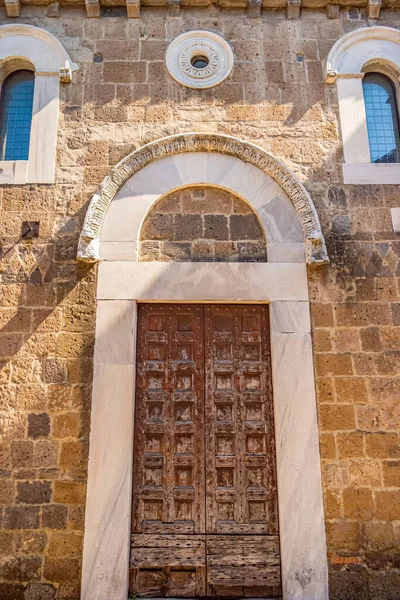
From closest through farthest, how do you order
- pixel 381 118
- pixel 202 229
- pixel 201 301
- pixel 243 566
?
pixel 243 566, pixel 201 301, pixel 202 229, pixel 381 118

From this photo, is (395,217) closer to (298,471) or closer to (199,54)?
(298,471)

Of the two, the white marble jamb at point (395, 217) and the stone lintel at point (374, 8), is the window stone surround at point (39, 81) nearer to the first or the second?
the stone lintel at point (374, 8)

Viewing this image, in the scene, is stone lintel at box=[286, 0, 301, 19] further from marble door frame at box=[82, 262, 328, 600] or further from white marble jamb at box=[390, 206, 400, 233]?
marble door frame at box=[82, 262, 328, 600]

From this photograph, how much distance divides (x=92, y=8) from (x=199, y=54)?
1404 mm

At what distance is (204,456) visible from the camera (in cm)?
512

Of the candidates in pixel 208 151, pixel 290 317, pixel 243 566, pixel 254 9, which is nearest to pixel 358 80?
pixel 254 9

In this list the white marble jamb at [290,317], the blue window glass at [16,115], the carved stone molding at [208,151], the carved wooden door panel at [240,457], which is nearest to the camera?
the carved wooden door panel at [240,457]

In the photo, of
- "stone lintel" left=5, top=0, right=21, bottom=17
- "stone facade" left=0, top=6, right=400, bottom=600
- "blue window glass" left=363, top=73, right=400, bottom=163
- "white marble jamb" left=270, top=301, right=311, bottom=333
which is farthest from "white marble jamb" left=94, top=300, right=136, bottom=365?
"stone lintel" left=5, top=0, right=21, bottom=17

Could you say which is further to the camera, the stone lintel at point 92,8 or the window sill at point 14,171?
the stone lintel at point 92,8

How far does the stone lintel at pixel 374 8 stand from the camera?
21.1ft

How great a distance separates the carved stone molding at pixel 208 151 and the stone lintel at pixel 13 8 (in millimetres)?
2432

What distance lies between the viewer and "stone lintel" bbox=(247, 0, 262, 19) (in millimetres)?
6414

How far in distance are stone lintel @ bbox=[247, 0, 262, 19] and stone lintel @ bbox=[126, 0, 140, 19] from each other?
134cm

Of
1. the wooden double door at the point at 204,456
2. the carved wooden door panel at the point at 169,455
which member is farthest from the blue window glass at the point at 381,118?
the carved wooden door panel at the point at 169,455
